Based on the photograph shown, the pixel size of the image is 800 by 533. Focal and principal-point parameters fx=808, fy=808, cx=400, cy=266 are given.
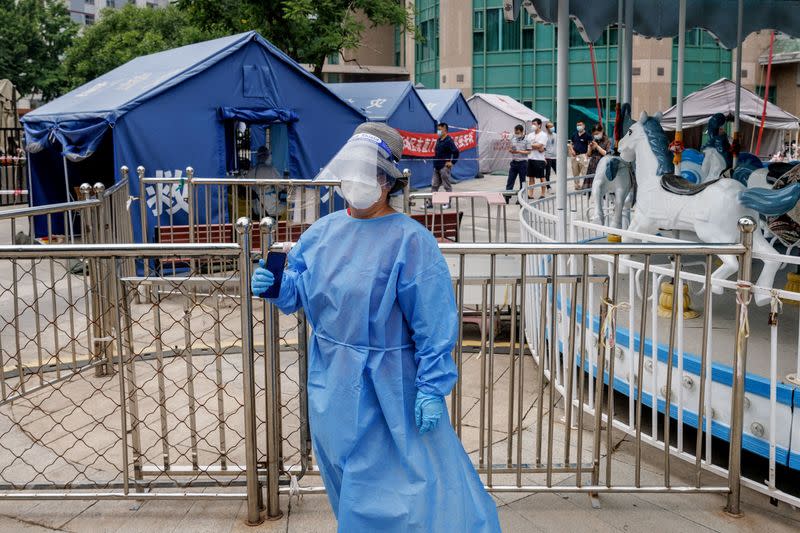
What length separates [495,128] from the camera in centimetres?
2866

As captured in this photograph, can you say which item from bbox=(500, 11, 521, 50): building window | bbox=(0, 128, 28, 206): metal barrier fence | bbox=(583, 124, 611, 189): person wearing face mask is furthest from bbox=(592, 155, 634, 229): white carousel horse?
bbox=(500, 11, 521, 50): building window

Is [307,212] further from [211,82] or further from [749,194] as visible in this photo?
[749,194]

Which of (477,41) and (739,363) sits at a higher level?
(477,41)

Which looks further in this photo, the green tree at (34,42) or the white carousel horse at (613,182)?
the green tree at (34,42)

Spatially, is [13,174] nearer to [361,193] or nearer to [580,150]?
[580,150]

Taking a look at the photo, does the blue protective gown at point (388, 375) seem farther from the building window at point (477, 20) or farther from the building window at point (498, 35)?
the building window at point (477, 20)

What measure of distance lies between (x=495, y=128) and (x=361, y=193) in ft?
86.6

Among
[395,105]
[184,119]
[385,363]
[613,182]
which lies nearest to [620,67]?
[613,182]

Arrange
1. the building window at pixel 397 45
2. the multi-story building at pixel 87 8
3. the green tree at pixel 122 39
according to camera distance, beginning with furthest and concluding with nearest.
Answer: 1. the multi-story building at pixel 87 8
2. the building window at pixel 397 45
3. the green tree at pixel 122 39

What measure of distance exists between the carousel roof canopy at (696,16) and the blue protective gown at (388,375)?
685cm

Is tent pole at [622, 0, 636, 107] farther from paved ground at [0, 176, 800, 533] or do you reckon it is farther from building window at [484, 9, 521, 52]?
building window at [484, 9, 521, 52]

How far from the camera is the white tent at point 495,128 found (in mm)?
28172

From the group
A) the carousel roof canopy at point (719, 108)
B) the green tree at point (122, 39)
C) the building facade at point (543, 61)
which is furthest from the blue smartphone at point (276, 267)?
the green tree at point (122, 39)

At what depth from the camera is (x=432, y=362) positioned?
9.40ft
